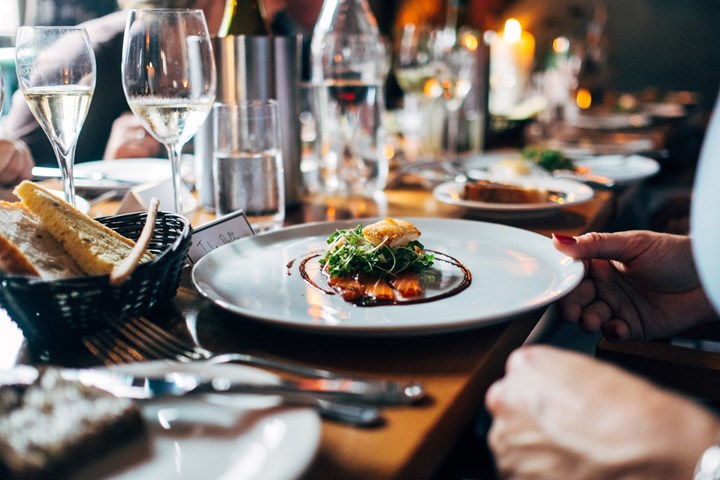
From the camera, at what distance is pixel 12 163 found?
1.12m

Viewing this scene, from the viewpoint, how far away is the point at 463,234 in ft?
3.27

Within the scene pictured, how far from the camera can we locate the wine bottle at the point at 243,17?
4.27 feet

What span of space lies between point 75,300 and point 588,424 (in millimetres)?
440

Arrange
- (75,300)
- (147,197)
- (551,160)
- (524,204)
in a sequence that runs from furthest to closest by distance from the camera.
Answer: (551,160) → (524,204) → (147,197) → (75,300)

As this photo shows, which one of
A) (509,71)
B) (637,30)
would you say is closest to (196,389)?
(509,71)

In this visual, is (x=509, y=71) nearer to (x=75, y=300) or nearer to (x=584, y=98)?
(x=584, y=98)

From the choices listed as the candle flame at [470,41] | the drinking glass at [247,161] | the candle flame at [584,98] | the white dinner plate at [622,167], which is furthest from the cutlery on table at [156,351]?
the candle flame at [584,98]

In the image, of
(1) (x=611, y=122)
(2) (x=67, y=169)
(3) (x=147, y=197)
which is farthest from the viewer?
(1) (x=611, y=122)

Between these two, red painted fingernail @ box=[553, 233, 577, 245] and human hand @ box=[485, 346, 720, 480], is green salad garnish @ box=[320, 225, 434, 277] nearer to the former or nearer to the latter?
red painted fingernail @ box=[553, 233, 577, 245]

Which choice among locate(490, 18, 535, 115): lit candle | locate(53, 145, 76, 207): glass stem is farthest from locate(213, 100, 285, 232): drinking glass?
locate(490, 18, 535, 115): lit candle

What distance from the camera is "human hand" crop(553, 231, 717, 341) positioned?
3.05 feet

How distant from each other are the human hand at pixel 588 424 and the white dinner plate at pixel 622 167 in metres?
1.12

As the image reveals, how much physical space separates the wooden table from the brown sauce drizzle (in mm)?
66

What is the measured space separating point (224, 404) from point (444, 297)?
0.32m
